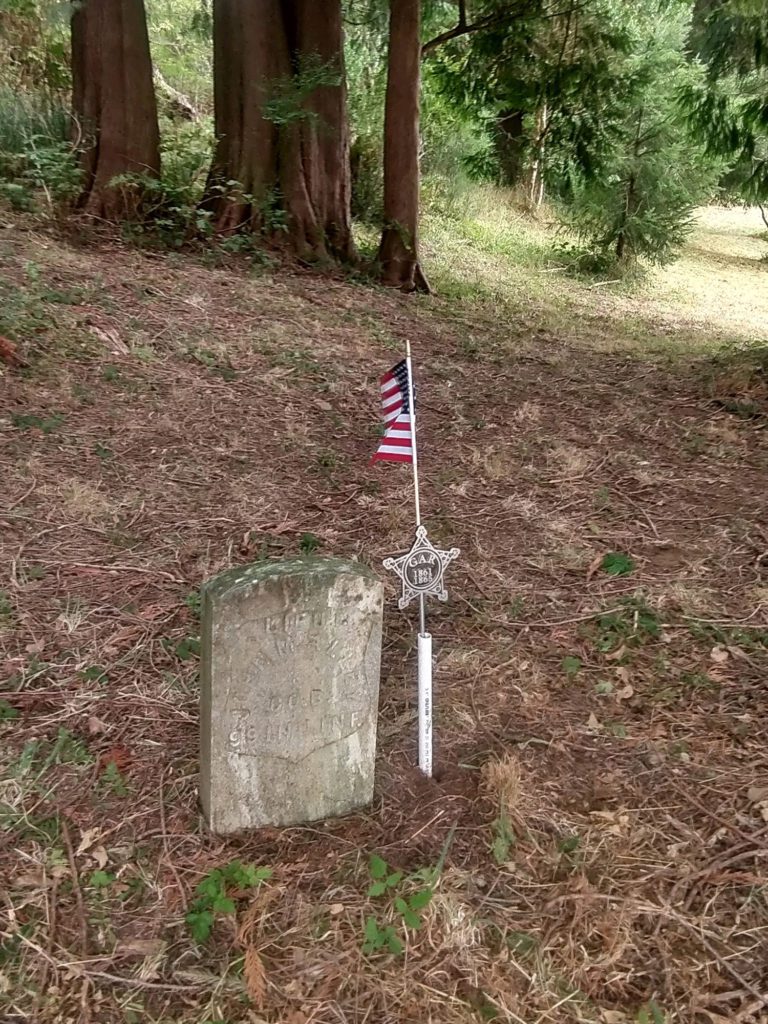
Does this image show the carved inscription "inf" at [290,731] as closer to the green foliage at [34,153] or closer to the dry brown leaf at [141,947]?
the dry brown leaf at [141,947]

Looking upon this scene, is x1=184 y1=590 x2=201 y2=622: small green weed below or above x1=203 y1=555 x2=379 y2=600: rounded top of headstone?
below

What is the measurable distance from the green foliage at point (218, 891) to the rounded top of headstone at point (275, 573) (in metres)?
0.81

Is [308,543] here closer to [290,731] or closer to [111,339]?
[290,731]

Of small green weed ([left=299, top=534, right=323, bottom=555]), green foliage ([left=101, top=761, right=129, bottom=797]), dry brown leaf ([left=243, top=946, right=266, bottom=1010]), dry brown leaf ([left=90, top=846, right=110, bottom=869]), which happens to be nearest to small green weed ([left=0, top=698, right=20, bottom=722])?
green foliage ([left=101, top=761, right=129, bottom=797])

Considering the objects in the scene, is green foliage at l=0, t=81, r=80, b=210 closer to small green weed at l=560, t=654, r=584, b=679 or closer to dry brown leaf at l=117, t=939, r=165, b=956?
small green weed at l=560, t=654, r=584, b=679

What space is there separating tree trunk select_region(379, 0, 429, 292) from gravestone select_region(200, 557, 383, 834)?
329 inches

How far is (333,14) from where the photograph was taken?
9.70 meters

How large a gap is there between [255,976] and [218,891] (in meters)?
0.28

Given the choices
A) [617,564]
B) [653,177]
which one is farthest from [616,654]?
[653,177]

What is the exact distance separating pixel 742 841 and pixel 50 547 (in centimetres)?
319

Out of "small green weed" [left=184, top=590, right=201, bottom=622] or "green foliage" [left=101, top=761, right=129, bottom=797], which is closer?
"green foliage" [left=101, top=761, right=129, bottom=797]

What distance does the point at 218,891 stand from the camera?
2.34 metres

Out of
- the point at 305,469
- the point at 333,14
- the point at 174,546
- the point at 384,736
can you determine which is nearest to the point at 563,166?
the point at 333,14

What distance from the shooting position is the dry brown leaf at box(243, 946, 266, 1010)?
210cm
